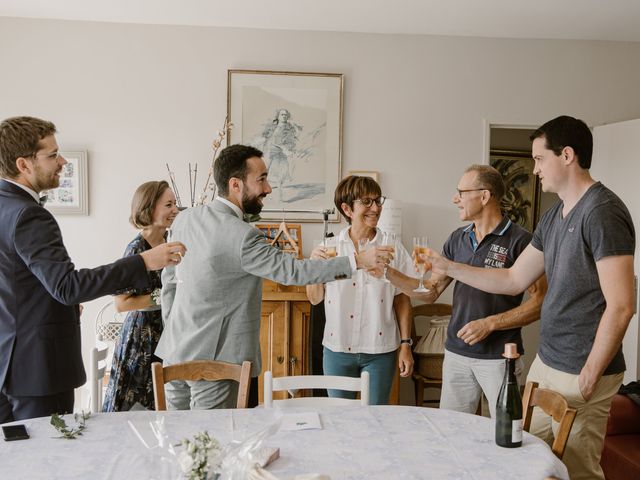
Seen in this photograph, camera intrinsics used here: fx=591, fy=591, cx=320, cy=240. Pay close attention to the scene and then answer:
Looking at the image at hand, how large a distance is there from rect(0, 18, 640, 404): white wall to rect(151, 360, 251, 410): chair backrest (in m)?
2.17

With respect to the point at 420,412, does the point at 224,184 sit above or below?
above

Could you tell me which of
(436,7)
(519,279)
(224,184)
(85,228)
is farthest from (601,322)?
(85,228)

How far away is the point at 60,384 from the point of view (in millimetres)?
2057

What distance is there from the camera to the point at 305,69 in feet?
13.7

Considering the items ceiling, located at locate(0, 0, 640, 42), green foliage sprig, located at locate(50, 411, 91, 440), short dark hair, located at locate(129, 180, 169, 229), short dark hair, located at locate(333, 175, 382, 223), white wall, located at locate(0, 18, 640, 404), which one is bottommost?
green foliage sprig, located at locate(50, 411, 91, 440)

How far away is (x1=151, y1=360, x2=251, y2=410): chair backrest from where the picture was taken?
6.83 ft

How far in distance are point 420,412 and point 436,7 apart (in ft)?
8.69

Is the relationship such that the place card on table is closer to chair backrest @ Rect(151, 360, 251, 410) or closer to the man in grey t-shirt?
chair backrest @ Rect(151, 360, 251, 410)

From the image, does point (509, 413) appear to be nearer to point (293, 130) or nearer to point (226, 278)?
point (226, 278)

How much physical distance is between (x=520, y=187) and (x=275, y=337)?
282 centimetres

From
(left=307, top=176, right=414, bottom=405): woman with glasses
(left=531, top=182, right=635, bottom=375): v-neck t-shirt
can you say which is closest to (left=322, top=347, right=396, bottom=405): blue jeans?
(left=307, top=176, right=414, bottom=405): woman with glasses

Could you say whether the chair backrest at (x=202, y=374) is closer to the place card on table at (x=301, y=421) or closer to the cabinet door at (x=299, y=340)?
the place card on table at (x=301, y=421)

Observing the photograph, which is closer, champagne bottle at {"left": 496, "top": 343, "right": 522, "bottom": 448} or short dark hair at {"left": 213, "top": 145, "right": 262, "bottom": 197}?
champagne bottle at {"left": 496, "top": 343, "right": 522, "bottom": 448}

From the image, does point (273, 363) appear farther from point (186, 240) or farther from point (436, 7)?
point (436, 7)
